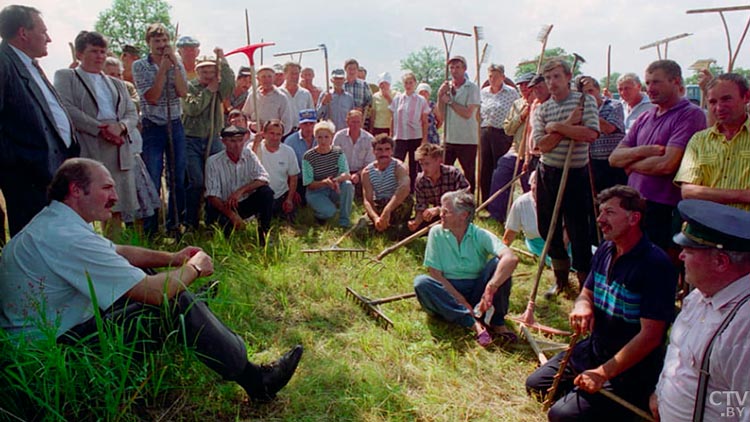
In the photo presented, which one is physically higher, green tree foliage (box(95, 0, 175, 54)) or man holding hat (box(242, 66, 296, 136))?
green tree foliage (box(95, 0, 175, 54))

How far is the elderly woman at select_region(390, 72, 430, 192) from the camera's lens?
24.9 ft

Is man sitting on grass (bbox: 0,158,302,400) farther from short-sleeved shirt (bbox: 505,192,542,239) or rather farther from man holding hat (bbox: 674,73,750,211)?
short-sleeved shirt (bbox: 505,192,542,239)

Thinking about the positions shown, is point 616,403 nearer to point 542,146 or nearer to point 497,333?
point 497,333

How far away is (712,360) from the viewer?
196 cm

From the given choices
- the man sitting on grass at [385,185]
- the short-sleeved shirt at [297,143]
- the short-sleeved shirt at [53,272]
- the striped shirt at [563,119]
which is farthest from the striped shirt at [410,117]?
the short-sleeved shirt at [53,272]

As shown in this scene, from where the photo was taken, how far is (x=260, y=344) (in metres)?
3.58

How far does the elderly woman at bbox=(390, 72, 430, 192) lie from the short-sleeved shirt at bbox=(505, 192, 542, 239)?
2516 mm

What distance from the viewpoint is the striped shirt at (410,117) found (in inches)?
299

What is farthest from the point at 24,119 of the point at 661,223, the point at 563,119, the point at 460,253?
the point at 661,223

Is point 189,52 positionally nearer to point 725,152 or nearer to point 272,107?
point 272,107

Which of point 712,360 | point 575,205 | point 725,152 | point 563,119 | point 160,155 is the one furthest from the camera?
point 160,155

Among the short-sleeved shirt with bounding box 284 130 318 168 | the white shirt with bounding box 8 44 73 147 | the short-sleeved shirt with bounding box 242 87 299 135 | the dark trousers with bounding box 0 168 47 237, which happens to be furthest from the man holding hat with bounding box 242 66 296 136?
the dark trousers with bounding box 0 168 47 237

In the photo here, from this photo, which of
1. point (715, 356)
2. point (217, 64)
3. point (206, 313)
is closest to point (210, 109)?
point (217, 64)

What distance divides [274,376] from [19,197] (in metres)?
2.18
